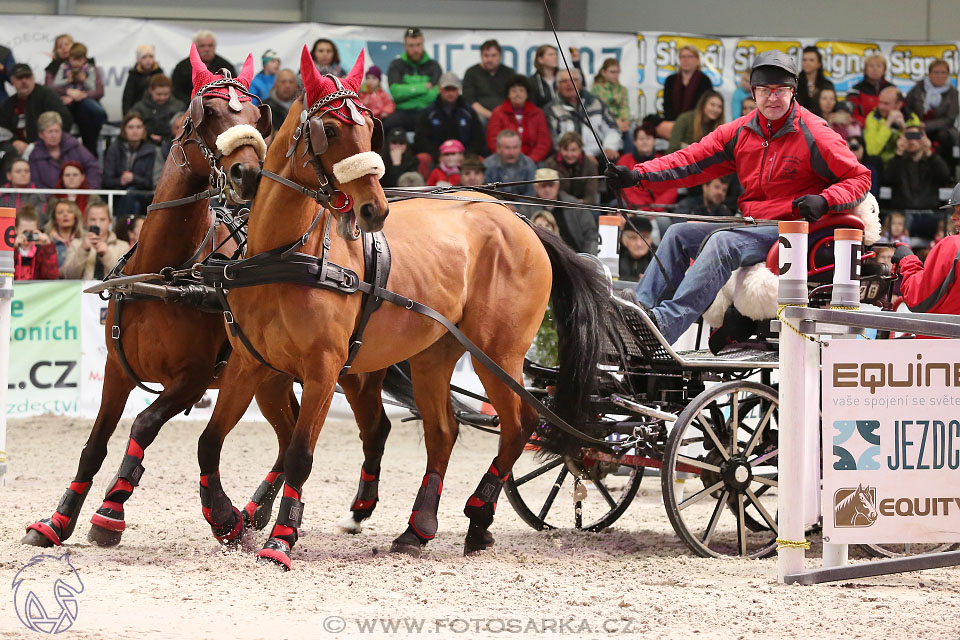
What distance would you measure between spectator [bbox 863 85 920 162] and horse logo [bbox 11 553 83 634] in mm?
10081

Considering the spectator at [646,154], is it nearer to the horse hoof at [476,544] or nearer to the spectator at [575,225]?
the spectator at [575,225]

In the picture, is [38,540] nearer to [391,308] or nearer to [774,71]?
[391,308]

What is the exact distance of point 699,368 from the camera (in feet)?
18.7

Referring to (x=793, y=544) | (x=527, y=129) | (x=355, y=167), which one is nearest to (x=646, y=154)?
(x=527, y=129)

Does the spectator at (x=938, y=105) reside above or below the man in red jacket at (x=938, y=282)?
above

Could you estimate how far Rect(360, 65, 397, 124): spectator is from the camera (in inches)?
449

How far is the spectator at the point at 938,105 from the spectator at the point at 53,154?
8.74 meters

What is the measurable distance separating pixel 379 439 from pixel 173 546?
4.13ft

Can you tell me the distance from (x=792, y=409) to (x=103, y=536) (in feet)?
10.1

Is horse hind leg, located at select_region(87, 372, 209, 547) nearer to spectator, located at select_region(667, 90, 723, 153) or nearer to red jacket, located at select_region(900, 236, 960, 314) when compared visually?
red jacket, located at select_region(900, 236, 960, 314)

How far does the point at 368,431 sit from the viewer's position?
5973 millimetres

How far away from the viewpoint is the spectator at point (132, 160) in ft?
35.6

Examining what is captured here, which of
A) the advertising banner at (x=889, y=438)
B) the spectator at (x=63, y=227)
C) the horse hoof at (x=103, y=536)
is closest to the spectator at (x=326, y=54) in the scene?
the spectator at (x=63, y=227)

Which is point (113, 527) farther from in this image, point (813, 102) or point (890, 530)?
point (813, 102)
